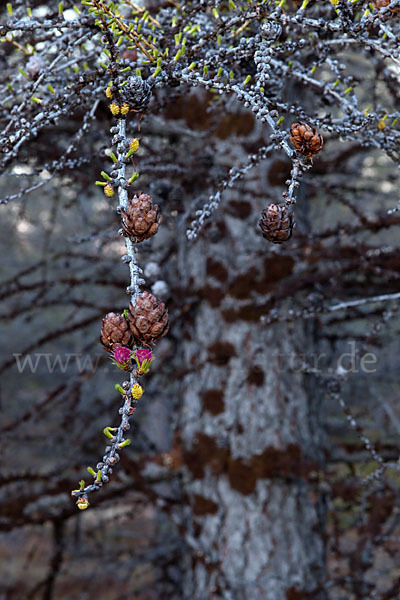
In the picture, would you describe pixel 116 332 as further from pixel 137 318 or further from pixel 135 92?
pixel 135 92

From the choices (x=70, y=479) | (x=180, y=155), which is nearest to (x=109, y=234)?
(x=180, y=155)

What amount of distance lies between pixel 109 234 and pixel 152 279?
34cm

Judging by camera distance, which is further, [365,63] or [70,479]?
[365,63]

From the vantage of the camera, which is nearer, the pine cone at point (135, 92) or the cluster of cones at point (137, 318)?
the cluster of cones at point (137, 318)

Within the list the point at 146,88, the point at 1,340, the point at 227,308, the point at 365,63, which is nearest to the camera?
the point at 146,88

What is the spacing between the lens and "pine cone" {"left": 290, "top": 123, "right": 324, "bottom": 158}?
975 millimetres

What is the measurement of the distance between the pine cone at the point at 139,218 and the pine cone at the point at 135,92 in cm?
25

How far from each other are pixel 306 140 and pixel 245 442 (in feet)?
7.60

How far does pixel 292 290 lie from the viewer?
273cm

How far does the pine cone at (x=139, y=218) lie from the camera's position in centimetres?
93

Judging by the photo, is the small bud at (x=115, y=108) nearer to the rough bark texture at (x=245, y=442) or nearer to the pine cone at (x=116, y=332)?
the pine cone at (x=116, y=332)

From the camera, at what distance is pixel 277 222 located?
0.99 m

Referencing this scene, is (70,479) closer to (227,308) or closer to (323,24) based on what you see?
(227,308)

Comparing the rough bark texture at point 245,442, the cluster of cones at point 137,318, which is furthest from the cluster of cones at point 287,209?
the rough bark texture at point 245,442
